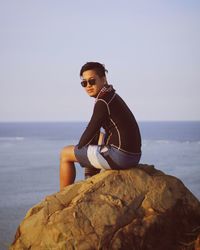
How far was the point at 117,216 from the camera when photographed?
17.4ft

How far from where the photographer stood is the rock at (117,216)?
520 cm

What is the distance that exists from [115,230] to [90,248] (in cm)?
41

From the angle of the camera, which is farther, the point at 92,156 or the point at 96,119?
the point at 92,156

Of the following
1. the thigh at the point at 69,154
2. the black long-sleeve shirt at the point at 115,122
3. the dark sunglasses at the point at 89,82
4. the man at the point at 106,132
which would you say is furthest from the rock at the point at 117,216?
the dark sunglasses at the point at 89,82

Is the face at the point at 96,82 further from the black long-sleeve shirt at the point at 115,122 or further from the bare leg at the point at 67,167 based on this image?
the bare leg at the point at 67,167

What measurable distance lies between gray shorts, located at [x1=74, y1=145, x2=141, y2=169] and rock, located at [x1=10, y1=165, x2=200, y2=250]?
0.17 metres

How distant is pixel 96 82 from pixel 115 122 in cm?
69

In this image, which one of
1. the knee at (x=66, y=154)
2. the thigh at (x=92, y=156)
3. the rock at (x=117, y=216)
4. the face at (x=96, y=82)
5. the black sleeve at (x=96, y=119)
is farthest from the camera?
the knee at (x=66, y=154)

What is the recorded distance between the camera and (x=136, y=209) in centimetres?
545

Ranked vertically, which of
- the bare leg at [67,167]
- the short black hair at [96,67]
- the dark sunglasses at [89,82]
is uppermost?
the short black hair at [96,67]

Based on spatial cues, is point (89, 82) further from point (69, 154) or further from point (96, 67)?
point (69, 154)

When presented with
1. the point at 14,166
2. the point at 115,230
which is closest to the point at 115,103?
the point at 115,230

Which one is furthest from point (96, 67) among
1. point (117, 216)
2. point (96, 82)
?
point (117, 216)

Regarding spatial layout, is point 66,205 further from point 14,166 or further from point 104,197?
point 14,166
